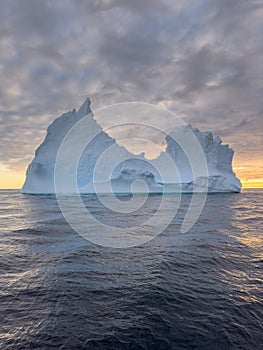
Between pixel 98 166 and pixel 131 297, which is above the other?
pixel 98 166

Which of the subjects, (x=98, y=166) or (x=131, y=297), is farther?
(x=98, y=166)

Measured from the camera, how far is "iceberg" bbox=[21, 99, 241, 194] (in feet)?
135

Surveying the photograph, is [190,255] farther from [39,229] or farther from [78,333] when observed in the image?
[39,229]

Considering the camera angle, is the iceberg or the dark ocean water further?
the iceberg

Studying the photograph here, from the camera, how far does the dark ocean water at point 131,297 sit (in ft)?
12.3

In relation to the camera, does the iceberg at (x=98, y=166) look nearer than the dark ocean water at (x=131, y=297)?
No

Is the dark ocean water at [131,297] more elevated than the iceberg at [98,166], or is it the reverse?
the iceberg at [98,166]

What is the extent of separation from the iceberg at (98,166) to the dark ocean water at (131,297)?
31841 mm

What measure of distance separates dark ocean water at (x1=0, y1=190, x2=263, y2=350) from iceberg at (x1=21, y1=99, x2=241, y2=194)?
31.8 metres

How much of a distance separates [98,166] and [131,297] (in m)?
38.4

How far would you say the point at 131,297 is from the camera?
5094 mm

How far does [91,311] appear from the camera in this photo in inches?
177

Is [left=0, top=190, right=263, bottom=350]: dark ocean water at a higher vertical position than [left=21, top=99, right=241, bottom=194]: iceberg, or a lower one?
lower

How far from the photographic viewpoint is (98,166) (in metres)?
42.7
